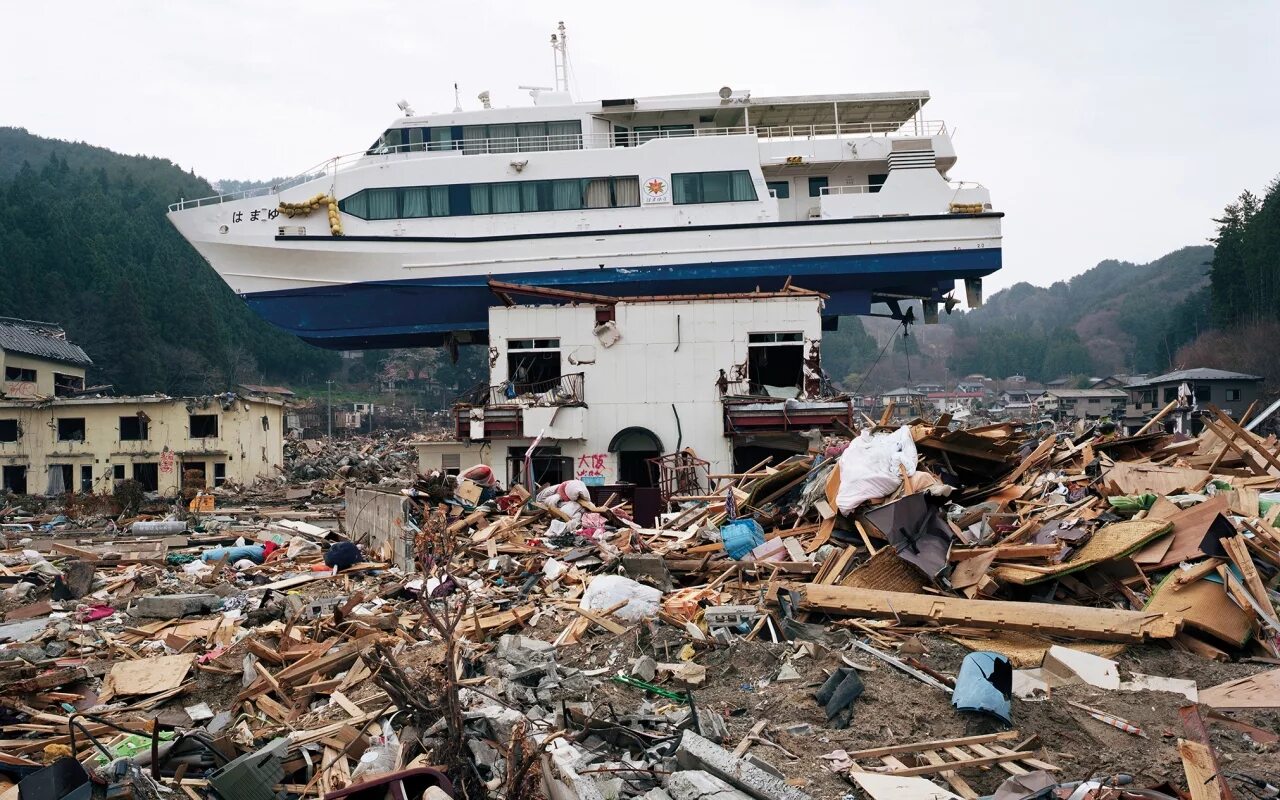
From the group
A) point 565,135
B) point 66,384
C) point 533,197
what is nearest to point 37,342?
point 66,384

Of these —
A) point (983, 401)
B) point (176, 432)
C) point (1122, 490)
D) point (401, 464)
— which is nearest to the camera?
point (1122, 490)

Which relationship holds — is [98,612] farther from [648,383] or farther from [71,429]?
[71,429]

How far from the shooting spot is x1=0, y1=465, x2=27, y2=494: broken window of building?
1059 inches

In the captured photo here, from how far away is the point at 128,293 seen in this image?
48.5 metres

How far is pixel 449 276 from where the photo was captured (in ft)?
76.2

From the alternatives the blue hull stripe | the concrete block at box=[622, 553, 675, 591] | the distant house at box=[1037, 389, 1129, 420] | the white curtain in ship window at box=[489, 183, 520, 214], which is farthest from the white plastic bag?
the distant house at box=[1037, 389, 1129, 420]

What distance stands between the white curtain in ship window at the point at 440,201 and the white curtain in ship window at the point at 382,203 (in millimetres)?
1132

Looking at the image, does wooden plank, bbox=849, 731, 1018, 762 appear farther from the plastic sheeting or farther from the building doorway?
the building doorway

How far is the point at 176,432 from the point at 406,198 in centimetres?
1069

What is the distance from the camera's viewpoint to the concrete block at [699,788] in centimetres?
452

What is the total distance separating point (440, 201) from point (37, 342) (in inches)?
869

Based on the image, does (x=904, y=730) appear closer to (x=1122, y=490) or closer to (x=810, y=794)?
(x=810, y=794)

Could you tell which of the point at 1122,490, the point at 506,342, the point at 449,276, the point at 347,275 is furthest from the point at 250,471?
the point at 1122,490

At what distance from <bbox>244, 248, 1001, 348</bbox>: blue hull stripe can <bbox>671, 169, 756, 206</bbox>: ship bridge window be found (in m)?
1.76
